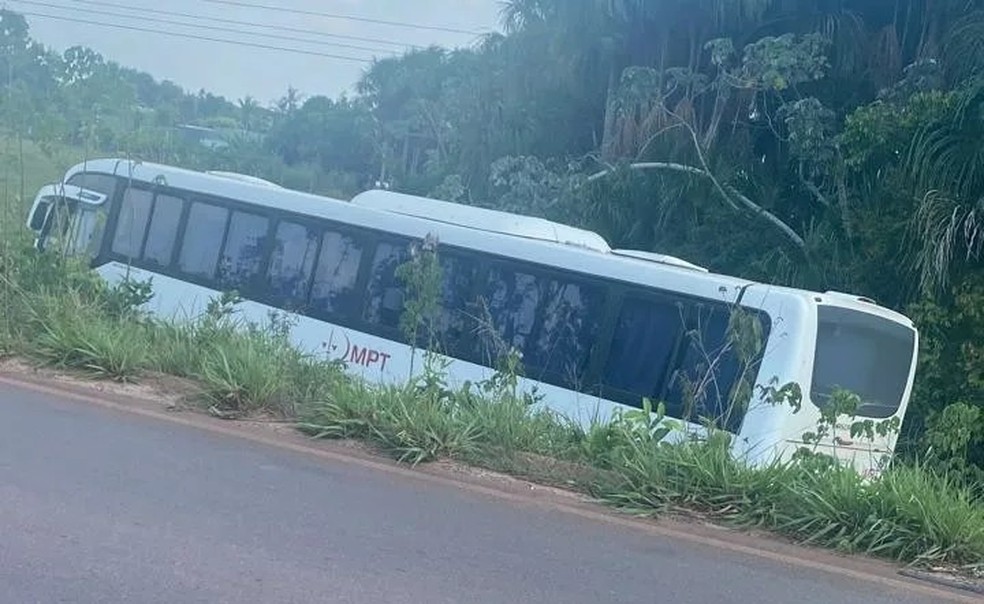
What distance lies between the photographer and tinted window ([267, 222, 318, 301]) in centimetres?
1689

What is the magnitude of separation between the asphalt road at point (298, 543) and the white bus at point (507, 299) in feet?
8.18

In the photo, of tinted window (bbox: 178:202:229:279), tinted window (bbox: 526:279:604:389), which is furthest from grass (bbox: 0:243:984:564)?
tinted window (bbox: 178:202:229:279)

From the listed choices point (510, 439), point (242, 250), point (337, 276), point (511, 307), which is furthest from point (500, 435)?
point (242, 250)

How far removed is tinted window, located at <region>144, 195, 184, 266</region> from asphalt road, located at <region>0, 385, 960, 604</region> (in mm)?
9626

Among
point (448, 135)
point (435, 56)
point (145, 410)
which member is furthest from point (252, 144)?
point (145, 410)

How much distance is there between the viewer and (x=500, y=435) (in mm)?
9148

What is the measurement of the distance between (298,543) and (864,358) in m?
8.01

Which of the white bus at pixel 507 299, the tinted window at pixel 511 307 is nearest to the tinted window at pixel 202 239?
the white bus at pixel 507 299

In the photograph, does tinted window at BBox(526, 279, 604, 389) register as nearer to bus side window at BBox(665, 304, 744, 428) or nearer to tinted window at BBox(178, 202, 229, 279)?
bus side window at BBox(665, 304, 744, 428)

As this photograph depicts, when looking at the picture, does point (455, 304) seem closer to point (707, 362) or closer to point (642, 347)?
point (642, 347)

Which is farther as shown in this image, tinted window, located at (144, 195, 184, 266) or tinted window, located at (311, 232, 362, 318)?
Answer: tinted window, located at (144, 195, 184, 266)

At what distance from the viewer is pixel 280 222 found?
17.3 metres

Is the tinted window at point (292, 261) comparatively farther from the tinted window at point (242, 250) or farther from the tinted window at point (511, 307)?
the tinted window at point (511, 307)

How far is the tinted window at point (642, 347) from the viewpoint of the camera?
13641mm
